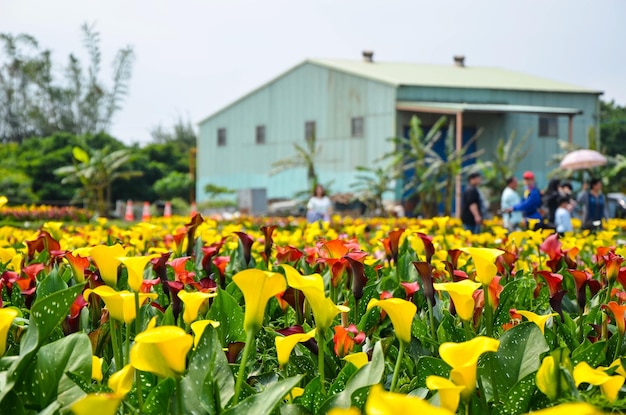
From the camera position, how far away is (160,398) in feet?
4.46

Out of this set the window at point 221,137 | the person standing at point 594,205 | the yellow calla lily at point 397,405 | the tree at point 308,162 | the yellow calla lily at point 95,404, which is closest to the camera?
the yellow calla lily at point 397,405

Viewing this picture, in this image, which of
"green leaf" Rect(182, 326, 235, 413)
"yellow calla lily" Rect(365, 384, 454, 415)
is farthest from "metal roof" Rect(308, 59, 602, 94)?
"yellow calla lily" Rect(365, 384, 454, 415)

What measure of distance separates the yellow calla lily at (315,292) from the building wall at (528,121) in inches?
930

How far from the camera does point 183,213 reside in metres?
31.6

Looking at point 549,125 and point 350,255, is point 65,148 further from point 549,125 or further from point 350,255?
point 350,255

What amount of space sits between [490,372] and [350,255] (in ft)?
2.18

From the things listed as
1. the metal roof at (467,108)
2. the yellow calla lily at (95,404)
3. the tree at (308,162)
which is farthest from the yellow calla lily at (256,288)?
the metal roof at (467,108)

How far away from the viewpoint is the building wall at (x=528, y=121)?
82.7 feet

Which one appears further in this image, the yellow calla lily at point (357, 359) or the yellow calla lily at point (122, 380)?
the yellow calla lily at point (357, 359)

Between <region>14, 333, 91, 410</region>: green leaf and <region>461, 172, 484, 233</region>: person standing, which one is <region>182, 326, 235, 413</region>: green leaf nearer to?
<region>14, 333, 91, 410</region>: green leaf

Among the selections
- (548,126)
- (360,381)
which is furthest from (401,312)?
(548,126)

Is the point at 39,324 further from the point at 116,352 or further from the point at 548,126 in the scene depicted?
the point at 548,126

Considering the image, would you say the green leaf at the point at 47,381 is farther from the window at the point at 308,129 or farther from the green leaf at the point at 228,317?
the window at the point at 308,129

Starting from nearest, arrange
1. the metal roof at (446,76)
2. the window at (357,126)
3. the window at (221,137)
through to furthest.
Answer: the window at (357,126), the metal roof at (446,76), the window at (221,137)
